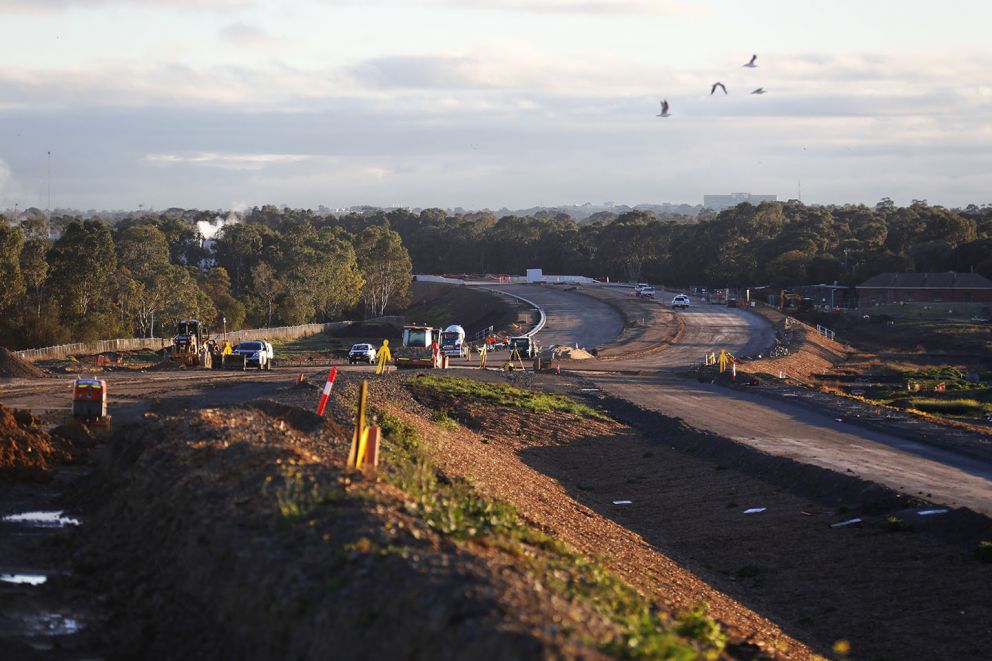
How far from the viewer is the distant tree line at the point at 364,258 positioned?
70250 millimetres

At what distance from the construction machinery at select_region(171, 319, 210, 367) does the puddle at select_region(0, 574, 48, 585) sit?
38.9 meters

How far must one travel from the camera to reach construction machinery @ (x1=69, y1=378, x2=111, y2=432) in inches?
1094

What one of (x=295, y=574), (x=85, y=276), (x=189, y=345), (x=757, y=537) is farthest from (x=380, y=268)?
(x=295, y=574)

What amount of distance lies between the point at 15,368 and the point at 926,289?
281 ft

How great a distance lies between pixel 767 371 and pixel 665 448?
26.9 m

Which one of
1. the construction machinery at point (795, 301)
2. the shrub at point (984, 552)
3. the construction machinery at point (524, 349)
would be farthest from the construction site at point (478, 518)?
the construction machinery at point (795, 301)

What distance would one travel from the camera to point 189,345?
54031 mm

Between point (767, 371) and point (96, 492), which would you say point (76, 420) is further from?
point (767, 371)

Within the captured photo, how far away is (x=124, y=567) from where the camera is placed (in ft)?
47.9

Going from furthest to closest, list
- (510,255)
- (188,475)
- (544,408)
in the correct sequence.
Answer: (510,255)
(544,408)
(188,475)

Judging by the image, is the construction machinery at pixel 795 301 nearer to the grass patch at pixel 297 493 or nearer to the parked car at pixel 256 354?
the parked car at pixel 256 354

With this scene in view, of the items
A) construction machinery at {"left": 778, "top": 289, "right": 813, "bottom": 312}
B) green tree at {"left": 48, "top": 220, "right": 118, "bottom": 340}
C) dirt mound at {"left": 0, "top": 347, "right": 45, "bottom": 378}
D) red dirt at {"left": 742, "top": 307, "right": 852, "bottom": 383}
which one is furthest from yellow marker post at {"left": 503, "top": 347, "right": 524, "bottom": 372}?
construction machinery at {"left": 778, "top": 289, "right": 813, "bottom": 312}

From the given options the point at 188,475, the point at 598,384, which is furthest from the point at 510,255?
the point at 188,475

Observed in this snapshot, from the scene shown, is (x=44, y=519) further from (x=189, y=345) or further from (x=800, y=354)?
(x=800, y=354)
